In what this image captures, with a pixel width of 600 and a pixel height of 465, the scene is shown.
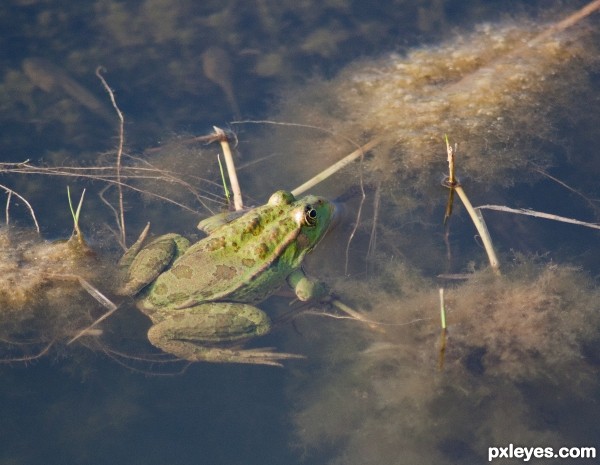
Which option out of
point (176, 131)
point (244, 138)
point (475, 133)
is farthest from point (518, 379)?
point (176, 131)

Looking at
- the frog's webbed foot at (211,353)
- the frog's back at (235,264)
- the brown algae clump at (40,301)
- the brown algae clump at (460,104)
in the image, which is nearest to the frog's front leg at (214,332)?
the frog's webbed foot at (211,353)

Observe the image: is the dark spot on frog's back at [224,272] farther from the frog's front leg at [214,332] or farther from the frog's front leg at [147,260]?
the frog's front leg at [147,260]

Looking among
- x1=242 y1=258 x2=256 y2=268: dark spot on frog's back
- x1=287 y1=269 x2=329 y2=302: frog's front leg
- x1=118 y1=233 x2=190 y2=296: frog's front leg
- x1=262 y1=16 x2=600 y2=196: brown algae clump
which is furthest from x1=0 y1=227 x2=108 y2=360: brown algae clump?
x1=262 y1=16 x2=600 y2=196: brown algae clump

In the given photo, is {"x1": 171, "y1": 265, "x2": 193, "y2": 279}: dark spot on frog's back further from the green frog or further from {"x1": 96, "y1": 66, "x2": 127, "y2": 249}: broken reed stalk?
{"x1": 96, "y1": 66, "x2": 127, "y2": 249}: broken reed stalk

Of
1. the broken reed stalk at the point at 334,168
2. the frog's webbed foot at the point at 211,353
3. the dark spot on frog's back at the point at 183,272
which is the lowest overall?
the frog's webbed foot at the point at 211,353

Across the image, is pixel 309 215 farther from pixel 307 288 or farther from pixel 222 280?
pixel 222 280
